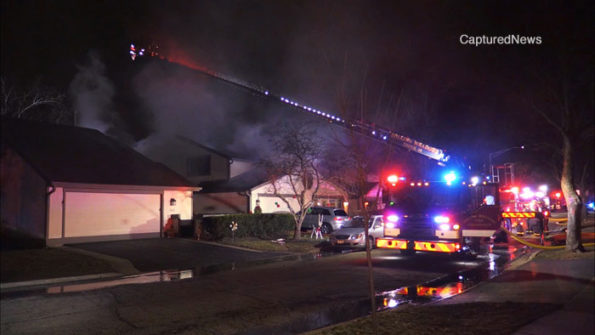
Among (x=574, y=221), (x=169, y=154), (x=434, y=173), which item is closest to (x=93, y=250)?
(x=434, y=173)

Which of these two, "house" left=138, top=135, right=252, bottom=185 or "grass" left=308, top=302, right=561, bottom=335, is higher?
"house" left=138, top=135, right=252, bottom=185

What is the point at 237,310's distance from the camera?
792cm

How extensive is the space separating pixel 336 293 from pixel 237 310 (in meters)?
2.45

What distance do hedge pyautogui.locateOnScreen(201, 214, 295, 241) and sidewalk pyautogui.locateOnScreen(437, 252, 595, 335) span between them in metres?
12.9

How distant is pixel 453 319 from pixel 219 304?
433cm

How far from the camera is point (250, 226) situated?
21672 millimetres

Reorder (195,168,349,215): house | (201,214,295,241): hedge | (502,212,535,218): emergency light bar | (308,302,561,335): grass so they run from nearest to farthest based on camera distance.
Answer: (308,302,561,335): grass < (502,212,535,218): emergency light bar < (201,214,295,241): hedge < (195,168,349,215): house

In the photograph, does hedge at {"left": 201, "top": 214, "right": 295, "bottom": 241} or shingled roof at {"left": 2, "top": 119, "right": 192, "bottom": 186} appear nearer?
shingled roof at {"left": 2, "top": 119, "right": 192, "bottom": 186}

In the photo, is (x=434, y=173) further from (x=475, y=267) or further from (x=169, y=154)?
(x=169, y=154)

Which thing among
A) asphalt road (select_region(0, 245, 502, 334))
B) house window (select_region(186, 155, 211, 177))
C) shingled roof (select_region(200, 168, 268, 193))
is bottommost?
asphalt road (select_region(0, 245, 502, 334))

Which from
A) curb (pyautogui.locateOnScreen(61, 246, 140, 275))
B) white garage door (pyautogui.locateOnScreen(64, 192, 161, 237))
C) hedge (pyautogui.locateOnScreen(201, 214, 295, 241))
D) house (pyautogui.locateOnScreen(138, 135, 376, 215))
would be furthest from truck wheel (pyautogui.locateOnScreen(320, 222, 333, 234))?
curb (pyautogui.locateOnScreen(61, 246, 140, 275))

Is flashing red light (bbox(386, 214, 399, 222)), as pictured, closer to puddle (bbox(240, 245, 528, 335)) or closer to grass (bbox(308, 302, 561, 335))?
puddle (bbox(240, 245, 528, 335))

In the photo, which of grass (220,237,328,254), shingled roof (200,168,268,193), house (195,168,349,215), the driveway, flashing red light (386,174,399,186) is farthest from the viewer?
shingled roof (200,168,268,193)

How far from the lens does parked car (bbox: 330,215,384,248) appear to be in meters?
18.3
